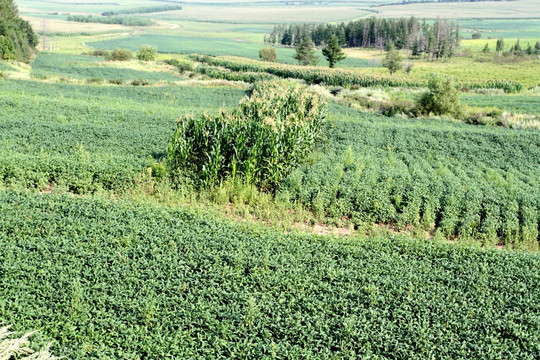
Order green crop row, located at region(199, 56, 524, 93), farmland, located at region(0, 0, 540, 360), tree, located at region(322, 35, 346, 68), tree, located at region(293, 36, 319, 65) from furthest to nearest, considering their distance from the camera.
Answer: tree, located at region(293, 36, 319, 65), tree, located at region(322, 35, 346, 68), green crop row, located at region(199, 56, 524, 93), farmland, located at region(0, 0, 540, 360)

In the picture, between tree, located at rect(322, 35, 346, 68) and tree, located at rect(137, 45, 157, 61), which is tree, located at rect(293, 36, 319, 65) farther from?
tree, located at rect(137, 45, 157, 61)

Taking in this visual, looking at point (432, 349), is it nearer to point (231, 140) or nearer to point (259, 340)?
point (259, 340)

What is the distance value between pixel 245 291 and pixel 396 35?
10792 cm

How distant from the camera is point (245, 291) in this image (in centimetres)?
738

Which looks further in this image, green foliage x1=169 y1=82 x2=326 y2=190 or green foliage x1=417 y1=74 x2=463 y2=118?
green foliage x1=417 y1=74 x2=463 y2=118

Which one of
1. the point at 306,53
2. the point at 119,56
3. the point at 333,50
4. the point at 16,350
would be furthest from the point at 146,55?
the point at 16,350

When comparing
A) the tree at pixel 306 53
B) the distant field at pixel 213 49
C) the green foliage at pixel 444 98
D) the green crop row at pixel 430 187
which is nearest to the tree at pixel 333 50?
the tree at pixel 306 53

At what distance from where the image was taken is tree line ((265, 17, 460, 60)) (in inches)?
3551

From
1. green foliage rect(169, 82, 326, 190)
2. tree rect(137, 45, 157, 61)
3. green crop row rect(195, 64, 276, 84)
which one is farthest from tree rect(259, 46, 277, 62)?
green foliage rect(169, 82, 326, 190)

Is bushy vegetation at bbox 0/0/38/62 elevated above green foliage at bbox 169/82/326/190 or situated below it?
above

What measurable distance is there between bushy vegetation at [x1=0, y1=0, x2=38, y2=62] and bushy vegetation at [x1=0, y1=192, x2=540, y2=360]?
47.0 metres

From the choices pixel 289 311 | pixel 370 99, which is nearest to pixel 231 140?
pixel 289 311

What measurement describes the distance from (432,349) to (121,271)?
207 inches

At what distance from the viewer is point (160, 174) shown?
41.4 feet
